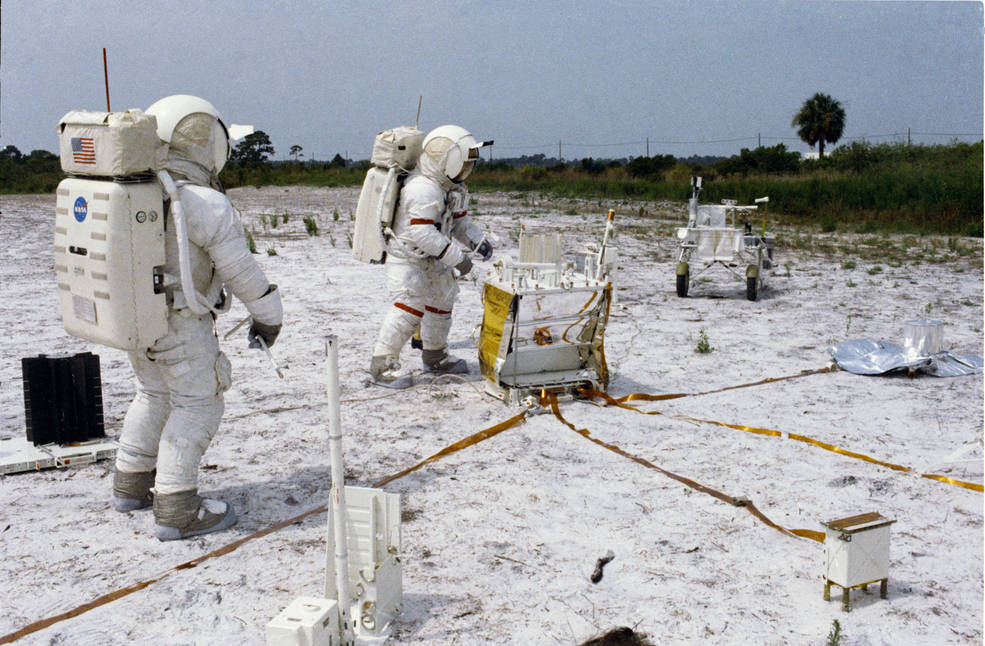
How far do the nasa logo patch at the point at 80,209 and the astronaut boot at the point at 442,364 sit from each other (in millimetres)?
3503

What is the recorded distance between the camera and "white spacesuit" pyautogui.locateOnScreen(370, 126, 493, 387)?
6.25 metres

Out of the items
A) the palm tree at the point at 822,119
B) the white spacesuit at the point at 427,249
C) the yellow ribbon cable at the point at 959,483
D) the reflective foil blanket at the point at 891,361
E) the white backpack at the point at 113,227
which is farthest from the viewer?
the palm tree at the point at 822,119

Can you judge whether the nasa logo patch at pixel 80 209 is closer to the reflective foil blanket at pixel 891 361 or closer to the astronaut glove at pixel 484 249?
the astronaut glove at pixel 484 249

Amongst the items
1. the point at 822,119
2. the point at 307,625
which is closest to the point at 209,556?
the point at 307,625

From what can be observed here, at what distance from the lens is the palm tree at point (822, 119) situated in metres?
43.5

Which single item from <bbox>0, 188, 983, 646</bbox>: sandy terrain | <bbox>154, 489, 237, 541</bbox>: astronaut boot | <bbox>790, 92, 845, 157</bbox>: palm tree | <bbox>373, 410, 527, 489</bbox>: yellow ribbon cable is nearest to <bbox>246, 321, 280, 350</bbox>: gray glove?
<bbox>154, 489, 237, 541</bbox>: astronaut boot

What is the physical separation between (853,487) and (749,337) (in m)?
3.79

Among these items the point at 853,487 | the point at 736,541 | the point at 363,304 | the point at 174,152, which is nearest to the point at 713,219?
the point at 363,304

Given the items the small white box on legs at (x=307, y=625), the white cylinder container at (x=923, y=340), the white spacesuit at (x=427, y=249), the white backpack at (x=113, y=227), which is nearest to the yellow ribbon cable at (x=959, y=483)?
the white cylinder container at (x=923, y=340)

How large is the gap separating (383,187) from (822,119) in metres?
42.5

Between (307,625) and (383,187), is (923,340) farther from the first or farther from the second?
(307,625)

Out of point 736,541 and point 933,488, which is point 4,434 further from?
point 933,488

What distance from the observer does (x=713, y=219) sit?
10.5 metres

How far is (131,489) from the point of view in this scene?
4.25 meters
